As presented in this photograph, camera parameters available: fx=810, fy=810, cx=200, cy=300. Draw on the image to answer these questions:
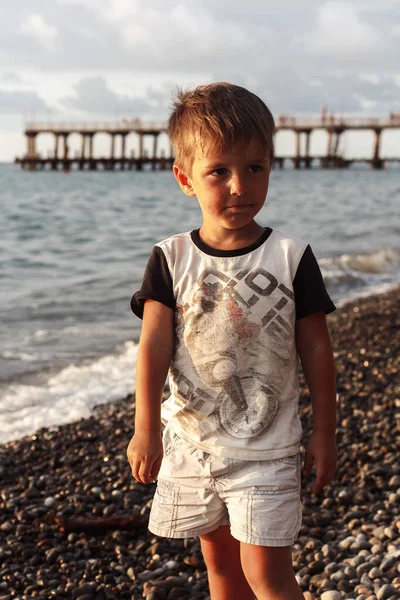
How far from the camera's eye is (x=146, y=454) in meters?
2.28

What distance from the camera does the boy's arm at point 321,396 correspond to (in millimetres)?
2283

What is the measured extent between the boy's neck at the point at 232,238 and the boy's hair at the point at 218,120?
20cm

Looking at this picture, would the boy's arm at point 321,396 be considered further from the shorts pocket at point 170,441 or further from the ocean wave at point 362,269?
the ocean wave at point 362,269

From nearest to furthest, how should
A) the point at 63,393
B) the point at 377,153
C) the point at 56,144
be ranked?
the point at 63,393 → the point at 377,153 → the point at 56,144

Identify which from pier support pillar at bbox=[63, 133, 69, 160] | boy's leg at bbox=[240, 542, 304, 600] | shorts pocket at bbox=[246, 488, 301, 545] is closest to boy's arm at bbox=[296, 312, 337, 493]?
shorts pocket at bbox=[246, 488, 301, 545]

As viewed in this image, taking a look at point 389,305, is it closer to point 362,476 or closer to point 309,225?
point 362,476

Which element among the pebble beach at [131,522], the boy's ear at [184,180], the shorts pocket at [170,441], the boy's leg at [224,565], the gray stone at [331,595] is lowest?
the pebble beach at [131,522]

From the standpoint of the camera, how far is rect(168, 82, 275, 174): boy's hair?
2213 millimetres

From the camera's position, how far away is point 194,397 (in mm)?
2324

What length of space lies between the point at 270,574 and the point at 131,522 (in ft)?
6.04

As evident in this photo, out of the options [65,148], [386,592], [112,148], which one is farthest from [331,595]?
[65,148]

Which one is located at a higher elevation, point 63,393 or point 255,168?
point 255,168

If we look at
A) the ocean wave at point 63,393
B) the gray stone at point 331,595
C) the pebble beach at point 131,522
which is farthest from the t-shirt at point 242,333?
the ocean wave at point 63,393

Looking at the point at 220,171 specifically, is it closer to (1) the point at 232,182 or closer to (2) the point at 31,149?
(1) the point at 232,182
